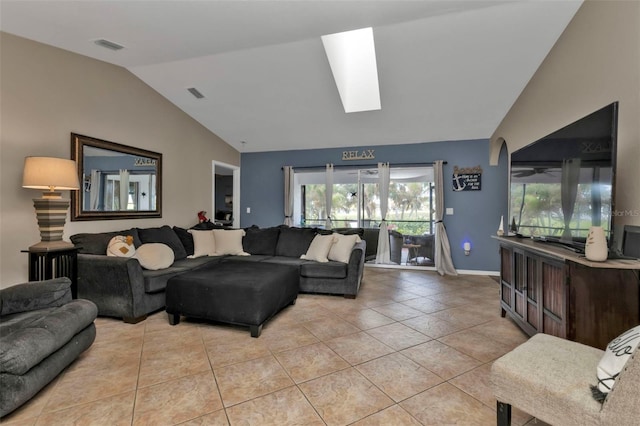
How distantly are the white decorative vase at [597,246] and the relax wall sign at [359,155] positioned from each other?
441cm

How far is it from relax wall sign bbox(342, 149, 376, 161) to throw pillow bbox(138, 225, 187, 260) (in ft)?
11.5

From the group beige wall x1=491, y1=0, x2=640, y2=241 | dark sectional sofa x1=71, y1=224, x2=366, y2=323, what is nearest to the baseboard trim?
dark sectional sofa x1=71, y1=224, x2=366, y2=323

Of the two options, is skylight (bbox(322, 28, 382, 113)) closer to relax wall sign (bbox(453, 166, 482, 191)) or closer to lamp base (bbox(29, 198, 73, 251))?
relax wall sign (bbox(453, 166, 482, 191))

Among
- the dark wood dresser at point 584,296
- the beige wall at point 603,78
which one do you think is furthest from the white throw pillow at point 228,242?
the beige wall at point 603,78

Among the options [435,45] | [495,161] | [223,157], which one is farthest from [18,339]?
[495,161]

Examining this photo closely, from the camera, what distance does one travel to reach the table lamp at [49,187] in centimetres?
268

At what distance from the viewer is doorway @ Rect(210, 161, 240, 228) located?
609 cm

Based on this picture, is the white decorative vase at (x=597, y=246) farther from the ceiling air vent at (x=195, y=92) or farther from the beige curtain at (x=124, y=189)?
the beige curtain at (x=124, y=189)

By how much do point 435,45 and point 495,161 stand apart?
9.36ft

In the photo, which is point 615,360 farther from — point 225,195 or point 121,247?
point 225,195

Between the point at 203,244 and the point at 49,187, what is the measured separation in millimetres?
1977

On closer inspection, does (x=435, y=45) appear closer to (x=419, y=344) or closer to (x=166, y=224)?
Answer: (x=419, y=344)

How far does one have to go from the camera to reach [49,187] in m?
2.79

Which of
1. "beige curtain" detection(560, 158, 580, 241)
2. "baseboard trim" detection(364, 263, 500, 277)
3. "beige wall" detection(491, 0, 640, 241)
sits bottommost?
"baseboard trim" detection(364, 263, 500, 277)
